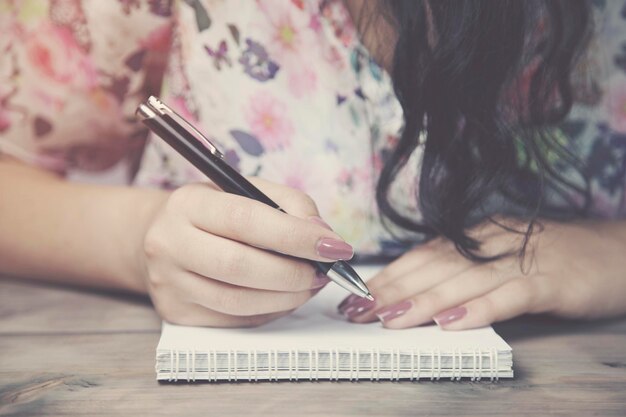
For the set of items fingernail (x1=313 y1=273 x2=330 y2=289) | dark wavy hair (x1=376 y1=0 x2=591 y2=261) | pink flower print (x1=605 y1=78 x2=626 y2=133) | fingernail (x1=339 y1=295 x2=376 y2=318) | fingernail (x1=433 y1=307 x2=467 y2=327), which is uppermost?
pink flower print (x1=605 y1=78 x2=626 y2=133)

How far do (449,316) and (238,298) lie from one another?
17 centimetres

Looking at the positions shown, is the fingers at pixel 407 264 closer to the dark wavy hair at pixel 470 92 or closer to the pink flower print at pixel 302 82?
the dark wavy hair at pixel 470 92

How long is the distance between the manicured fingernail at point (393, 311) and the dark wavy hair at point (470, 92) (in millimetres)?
97

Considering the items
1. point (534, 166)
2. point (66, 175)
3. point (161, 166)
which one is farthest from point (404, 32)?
point (66, 175)

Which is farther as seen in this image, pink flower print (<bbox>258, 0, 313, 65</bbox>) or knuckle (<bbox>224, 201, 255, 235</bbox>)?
pink flower print (<bbox>258, 0, 313, 65</bbox>)

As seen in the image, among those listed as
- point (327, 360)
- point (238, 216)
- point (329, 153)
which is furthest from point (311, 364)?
point (329, 153)

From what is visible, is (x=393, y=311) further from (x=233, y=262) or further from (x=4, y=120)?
(x=4, y=120)

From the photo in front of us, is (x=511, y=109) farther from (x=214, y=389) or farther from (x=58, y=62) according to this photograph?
(x=58, y=62)

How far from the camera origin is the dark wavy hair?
710 millimetres

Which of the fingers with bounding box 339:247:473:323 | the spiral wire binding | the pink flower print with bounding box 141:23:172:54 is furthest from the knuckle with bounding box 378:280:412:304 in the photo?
the pink flower print with bounding box 141:23:172:54

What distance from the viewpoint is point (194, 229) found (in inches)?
24.0

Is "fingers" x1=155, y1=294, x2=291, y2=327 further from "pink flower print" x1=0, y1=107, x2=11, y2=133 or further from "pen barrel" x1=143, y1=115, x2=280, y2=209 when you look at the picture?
"pink flower print" x1=0, y1=107, x2=11, y2=133

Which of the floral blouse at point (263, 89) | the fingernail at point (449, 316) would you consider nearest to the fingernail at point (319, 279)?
the fingernail at point (449, 316)

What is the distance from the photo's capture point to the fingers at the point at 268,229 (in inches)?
22.4
